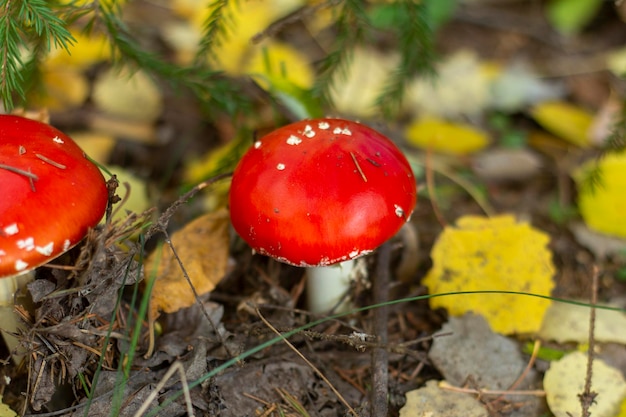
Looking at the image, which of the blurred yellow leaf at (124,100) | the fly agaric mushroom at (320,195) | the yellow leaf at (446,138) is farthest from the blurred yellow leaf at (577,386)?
the blurred yellow leaf at (124,100)

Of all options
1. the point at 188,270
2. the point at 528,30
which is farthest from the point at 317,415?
the point at 528,30

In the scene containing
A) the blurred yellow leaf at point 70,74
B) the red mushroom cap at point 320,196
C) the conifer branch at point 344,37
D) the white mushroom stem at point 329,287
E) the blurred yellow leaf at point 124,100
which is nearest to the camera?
the red mushroom cap at point 320,196

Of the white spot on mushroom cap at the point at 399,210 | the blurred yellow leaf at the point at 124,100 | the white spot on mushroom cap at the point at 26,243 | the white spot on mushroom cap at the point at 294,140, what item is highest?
the white spot on mushroom cap at the point at 294,140

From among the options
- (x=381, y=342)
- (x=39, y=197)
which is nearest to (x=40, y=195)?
(x=39, y=197)

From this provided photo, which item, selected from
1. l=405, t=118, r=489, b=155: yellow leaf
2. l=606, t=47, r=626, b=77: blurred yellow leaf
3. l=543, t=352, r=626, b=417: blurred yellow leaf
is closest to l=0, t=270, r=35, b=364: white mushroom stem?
l=543, t=352, r=626, b=417: blurred yellow leaf

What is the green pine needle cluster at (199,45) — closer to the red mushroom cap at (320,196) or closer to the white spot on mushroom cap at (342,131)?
the white spot on mushroom cap at (342,131)

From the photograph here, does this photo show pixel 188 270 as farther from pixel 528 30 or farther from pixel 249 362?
pixel 528 30

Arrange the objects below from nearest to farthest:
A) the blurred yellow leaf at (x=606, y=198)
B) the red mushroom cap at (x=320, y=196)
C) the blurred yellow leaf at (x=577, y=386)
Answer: the red mushroom cap at (x=320, y=196)
the blurred yellow leaf at (x=577, y=386)
the blurred yellow leaf at (x=606, y=198)
